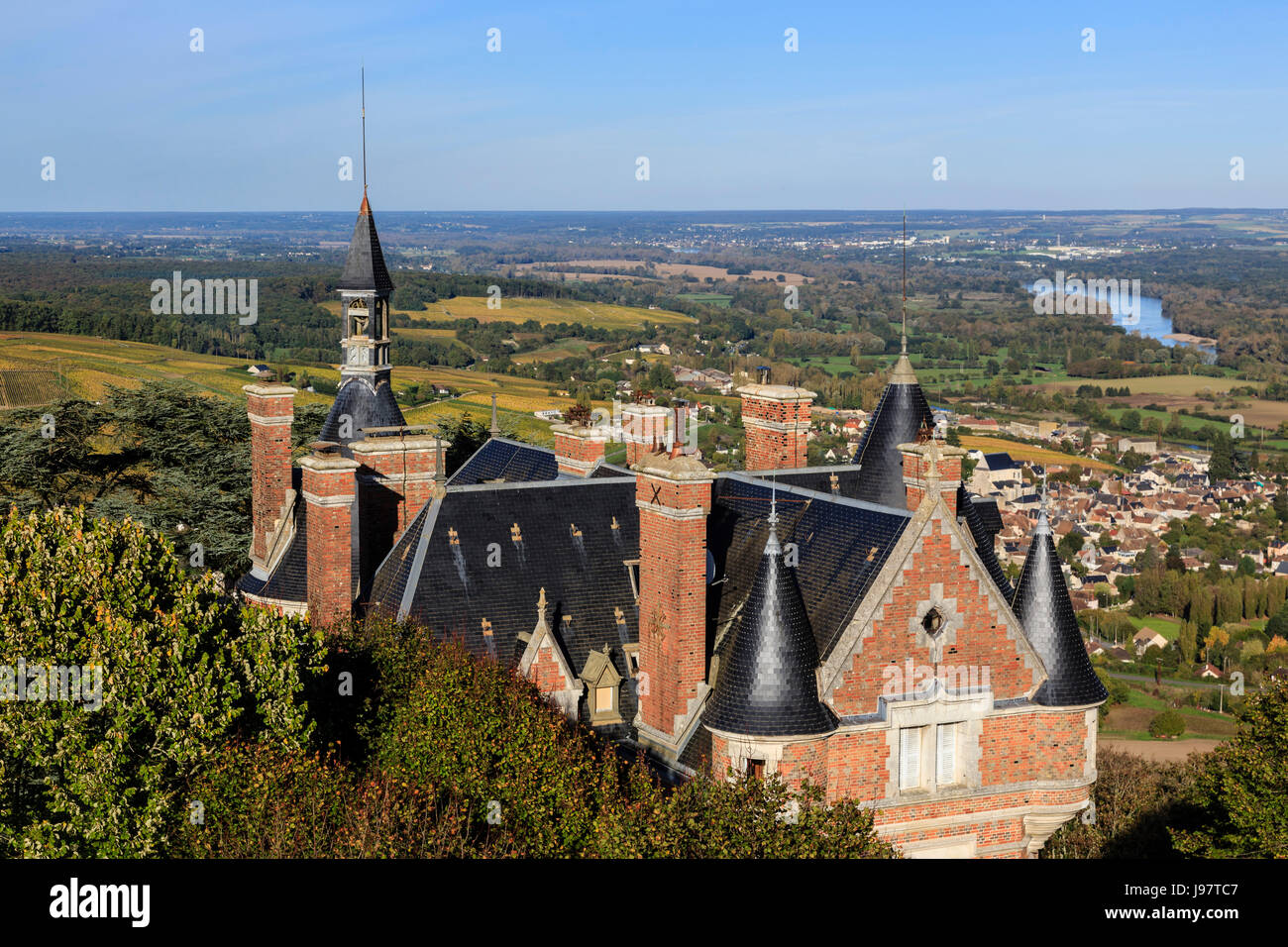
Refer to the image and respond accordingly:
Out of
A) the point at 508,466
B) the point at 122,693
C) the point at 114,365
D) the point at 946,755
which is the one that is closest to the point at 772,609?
the point at 946,755

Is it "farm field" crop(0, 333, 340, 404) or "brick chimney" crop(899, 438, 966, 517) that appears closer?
"brick chimney" crop(899, 438, 966, 517)

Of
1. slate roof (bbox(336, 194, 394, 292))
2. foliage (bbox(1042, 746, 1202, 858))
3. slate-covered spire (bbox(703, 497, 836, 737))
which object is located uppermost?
slate roof (bbox(336, 194, 394, 292))

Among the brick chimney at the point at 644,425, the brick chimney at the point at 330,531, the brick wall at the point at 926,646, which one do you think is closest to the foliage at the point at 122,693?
the brick chimney at the point at 330,531

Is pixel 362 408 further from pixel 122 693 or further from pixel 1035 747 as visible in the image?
pixel 1035 747

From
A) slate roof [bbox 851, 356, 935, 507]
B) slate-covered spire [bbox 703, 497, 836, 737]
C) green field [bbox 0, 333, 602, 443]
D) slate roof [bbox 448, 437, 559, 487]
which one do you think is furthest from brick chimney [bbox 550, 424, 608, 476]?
green field [bbox 0, 333, 602, 443]

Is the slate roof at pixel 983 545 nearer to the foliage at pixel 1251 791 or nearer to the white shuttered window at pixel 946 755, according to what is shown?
the white shuttered window at pixel 946 755

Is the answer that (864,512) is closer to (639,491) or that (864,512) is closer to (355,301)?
(639,491)

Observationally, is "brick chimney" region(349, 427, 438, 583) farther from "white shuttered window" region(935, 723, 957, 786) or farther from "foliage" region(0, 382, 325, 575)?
"foliage" region(0, 382, 325, 575)
